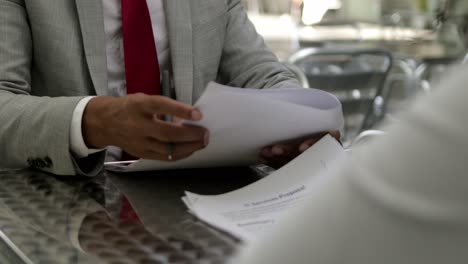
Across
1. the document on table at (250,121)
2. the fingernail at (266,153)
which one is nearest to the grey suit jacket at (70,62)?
the document on table at (250,121)

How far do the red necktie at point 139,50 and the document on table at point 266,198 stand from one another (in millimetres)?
444

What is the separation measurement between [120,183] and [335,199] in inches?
23.0

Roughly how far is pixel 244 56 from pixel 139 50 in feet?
0.74

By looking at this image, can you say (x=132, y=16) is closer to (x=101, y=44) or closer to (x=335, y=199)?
(x=101, y=44)

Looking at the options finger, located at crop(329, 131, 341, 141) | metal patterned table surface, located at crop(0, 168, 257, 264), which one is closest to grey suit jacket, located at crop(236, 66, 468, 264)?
metal patterned table surface, located at crop(0, 168, 257, 264)

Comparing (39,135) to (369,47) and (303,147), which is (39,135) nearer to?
(303,147)

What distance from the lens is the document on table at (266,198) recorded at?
65 cm

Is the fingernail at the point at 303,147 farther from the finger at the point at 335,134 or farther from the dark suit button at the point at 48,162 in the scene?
the dark suit button at the point at 48,162

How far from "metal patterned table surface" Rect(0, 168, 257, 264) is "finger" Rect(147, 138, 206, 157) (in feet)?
0.17

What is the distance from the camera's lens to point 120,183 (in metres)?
0.85

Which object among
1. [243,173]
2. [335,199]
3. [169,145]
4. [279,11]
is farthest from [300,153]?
[279,11]

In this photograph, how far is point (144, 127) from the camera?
765mm

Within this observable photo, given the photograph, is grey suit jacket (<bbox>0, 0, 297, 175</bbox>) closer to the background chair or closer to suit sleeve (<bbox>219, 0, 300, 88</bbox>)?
suit sleeve (<bbox>219, 0, 300, 88</bbox>)

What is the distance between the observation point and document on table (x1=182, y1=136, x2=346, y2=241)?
0.65 meters
